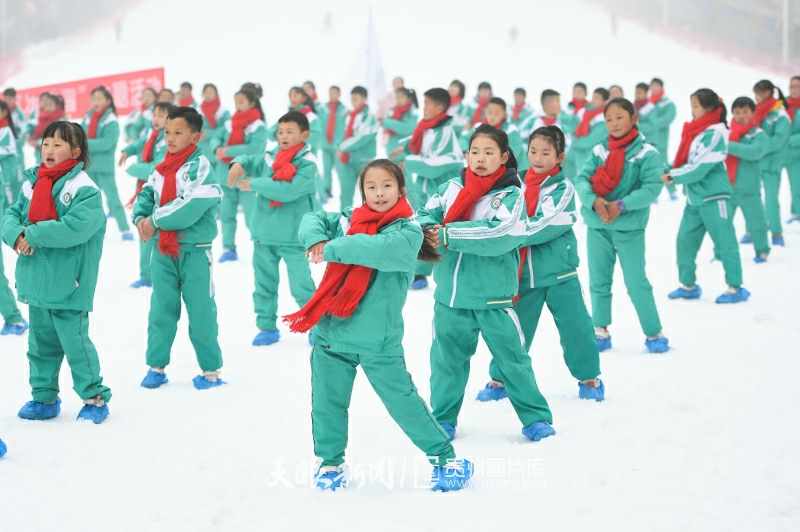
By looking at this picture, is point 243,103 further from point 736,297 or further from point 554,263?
point 736,297

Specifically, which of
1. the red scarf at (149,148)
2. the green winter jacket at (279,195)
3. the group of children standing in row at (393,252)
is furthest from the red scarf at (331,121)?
the green winter jacket at (279,195)

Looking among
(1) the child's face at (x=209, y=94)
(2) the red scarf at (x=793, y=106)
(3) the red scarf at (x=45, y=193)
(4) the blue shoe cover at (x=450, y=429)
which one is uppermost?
(1) the child's face at (x=209, y=94)

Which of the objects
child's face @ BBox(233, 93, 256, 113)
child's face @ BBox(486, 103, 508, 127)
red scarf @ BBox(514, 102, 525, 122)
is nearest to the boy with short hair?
red scarf @ BBox(514, 102, 525, 122)

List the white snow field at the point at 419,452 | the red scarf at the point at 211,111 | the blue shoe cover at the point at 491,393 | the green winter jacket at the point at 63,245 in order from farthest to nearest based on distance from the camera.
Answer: the red scarf at the point at 211,111 → the blue shoe cover at the point at 491,393 → the green winter jacket at the point at 63,245 → the white snow field at the point at 419,452

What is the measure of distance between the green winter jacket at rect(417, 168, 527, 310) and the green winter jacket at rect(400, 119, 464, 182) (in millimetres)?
3660

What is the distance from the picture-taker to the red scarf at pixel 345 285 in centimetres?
326

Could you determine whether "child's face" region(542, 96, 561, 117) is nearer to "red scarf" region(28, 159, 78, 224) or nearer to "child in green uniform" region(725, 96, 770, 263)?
"child in green uniform" region(725, 96, 770, 263)

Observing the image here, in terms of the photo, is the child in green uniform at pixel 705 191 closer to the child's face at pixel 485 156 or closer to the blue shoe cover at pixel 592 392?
the blue shoe cover at pixel 592 392

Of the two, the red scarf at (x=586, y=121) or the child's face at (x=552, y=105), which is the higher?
the child's face at (x=552, y=105)

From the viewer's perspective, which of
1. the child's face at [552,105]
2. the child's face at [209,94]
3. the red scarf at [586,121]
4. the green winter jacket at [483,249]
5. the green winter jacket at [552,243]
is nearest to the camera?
the green winter jacket at [483,249]

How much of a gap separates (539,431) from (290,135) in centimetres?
282

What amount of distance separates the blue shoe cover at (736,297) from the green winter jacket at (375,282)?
4.29 meters

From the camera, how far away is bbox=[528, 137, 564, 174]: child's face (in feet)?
14.7

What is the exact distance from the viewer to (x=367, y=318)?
329 cm
